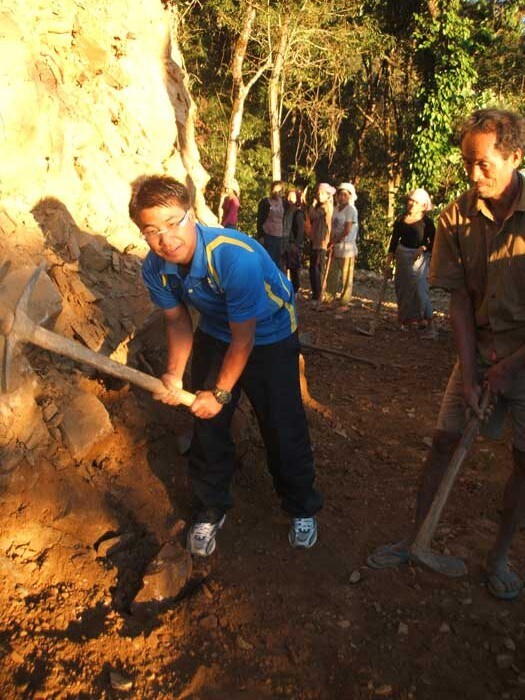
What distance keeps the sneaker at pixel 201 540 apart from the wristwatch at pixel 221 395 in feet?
2.46

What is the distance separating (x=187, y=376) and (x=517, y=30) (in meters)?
15.7

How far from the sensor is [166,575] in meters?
2.58

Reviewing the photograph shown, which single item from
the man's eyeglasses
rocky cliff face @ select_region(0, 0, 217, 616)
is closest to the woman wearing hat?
rocky cliff face @ select_region(0, 0, 217, 616)

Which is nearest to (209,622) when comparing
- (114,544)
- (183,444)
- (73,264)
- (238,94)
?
(114,544)

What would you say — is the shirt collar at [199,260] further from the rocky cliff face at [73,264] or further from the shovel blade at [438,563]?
the shovel blade at [438,563]

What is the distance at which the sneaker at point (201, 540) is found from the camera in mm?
2893

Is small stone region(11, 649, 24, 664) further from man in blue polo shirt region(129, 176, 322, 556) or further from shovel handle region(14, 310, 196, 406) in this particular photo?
shovel handle region(14, 310, 196, 406)

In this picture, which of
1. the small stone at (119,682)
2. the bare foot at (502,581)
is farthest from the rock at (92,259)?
the bare foot at (502,581)

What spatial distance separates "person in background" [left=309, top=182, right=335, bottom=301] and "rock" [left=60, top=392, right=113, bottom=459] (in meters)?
Result: 6.73

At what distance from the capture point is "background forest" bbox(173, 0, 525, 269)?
13.5 meters

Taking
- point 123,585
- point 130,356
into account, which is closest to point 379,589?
point 123,585

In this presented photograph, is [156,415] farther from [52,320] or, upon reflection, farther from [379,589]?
[379,589]

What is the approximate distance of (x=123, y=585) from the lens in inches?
105

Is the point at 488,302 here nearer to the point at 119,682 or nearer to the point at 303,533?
the point at 303,533
